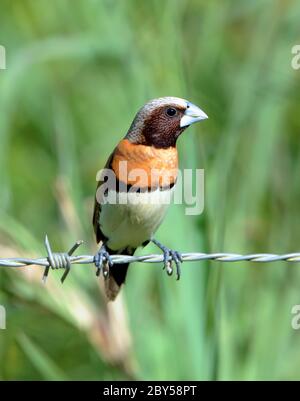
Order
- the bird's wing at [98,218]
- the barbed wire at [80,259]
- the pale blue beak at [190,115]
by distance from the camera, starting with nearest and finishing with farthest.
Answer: the barbed wire at [80,259], the pale blue beak at [190,115], the bird's wing at [98,218]

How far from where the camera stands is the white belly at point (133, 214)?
4293mm

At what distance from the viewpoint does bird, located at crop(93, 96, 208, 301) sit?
4312mm

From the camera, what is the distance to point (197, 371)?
438cm

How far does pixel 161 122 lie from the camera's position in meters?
4.50

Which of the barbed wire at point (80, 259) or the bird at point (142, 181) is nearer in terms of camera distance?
the barbed wire at point (80, 259)

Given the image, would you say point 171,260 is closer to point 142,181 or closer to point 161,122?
point 142,181

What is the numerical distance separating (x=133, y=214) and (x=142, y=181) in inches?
5.3

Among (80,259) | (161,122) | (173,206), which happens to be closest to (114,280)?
(173,206)

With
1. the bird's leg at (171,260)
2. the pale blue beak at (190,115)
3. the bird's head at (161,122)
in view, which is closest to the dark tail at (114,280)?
the bird's leg at (171,260)

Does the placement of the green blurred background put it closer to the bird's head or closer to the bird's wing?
the bird's head

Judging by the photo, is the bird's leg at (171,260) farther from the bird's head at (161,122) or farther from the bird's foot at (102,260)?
the bird's head at (161,122)

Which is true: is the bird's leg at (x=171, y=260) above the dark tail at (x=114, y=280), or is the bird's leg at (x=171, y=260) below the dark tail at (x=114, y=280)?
above

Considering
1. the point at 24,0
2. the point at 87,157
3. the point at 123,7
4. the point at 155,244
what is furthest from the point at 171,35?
the point at 24,0

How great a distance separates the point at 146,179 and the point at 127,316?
813mm
